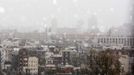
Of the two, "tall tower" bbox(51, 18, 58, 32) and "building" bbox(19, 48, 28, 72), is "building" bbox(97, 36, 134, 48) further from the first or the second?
"building" bbox(19, 48, 28, 72)

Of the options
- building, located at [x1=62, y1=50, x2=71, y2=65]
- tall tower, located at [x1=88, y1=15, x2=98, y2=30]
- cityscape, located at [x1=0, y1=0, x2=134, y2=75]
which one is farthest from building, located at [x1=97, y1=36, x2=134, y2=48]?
building, located at [x1=62, y1=50, x2=71, y2=65]

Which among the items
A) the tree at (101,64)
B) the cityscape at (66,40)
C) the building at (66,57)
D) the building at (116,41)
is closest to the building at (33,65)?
the cityscape at (66,40)

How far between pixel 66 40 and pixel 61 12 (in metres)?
0.23

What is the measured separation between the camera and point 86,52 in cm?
218

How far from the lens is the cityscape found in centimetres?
212

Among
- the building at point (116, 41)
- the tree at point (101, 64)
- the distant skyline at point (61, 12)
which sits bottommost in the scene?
the tree at point (101, 64)

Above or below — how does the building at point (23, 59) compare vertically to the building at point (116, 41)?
below

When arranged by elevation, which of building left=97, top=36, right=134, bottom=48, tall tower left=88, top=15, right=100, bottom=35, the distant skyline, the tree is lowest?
the tree

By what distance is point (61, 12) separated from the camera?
7.08 ft

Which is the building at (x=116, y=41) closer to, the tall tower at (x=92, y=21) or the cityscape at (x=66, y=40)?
the cityscape at (x=66, y=40)

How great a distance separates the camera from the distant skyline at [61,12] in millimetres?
2111

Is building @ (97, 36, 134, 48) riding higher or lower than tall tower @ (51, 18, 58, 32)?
lower

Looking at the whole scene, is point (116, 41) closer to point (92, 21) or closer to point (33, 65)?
point (92, 21)

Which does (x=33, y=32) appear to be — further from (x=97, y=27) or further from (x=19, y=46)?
(x=97, y=27)
